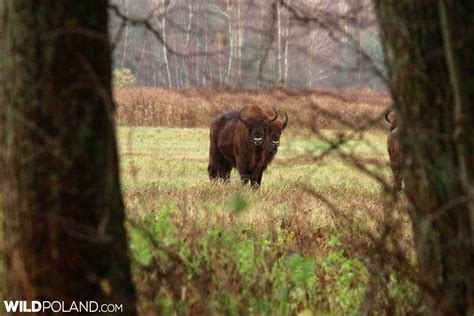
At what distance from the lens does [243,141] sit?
761 inches

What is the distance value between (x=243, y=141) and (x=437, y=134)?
576 inches

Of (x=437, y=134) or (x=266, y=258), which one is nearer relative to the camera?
(x=437, y=134)

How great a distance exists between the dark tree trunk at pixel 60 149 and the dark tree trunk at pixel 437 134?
4.17ft

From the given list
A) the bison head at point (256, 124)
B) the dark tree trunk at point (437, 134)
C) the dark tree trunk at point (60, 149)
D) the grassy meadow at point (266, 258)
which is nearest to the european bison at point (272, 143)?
the bison head at point (256, 124)

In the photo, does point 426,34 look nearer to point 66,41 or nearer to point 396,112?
point 396,112

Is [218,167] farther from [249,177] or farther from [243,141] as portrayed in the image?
[249,177]

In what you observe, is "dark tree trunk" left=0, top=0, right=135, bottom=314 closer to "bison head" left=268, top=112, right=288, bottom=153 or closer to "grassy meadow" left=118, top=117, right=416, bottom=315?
"grassy meadow" left=118, top=117, right=416, bottom=315

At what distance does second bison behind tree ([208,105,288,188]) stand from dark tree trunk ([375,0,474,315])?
13.1m

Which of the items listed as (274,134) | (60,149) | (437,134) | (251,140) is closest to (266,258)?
(437,134)

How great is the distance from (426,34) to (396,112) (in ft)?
1.15

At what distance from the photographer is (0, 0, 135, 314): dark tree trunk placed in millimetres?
4348

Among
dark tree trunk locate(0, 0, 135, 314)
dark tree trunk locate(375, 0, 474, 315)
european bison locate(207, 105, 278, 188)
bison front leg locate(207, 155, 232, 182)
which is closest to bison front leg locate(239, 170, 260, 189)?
european bison locate(207, 105, 278, 188)

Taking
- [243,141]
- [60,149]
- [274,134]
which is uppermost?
[60,149]

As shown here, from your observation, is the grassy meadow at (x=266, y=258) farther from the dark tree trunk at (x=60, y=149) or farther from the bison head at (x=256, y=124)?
the bison head at (x=256, y=124)
